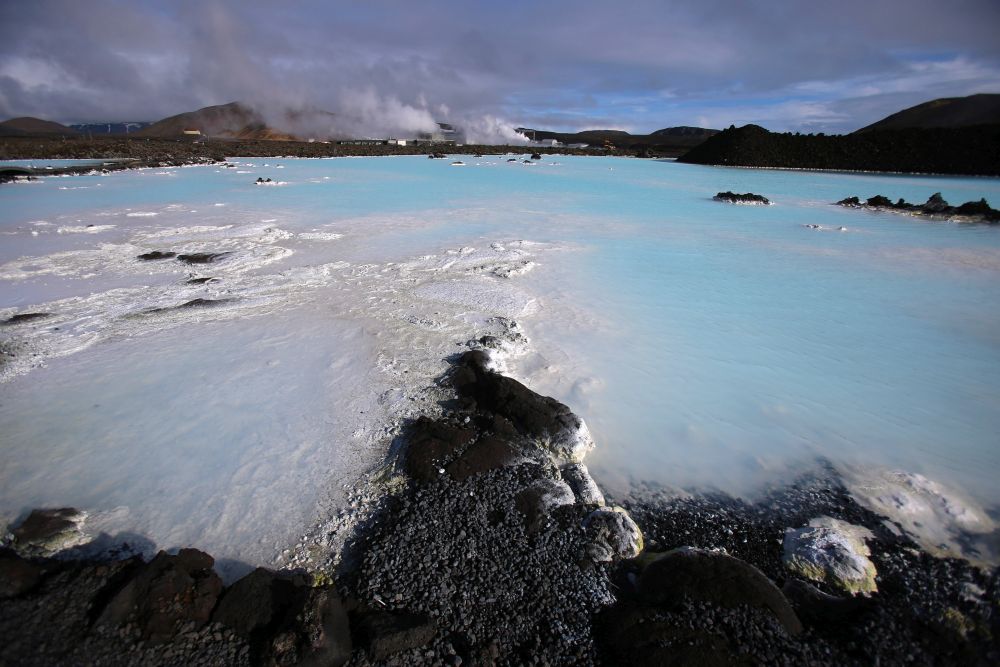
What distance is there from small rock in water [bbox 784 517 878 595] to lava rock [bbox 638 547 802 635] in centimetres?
35

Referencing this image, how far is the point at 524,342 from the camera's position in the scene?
4.79m

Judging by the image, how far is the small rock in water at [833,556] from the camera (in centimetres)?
234

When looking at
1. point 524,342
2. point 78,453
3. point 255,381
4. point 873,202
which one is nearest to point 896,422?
point 524,342

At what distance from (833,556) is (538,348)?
2.79m

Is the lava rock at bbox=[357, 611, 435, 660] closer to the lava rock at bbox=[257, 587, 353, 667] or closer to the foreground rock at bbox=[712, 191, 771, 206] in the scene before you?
the lava rock at bbox=[257, 587, 353, 667]

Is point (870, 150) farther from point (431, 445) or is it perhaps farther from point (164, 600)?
point (164, 600)

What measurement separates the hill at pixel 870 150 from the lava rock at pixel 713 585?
40880 mm

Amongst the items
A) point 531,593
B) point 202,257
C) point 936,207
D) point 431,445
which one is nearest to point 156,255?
point 202,257

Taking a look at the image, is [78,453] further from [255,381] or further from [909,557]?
[909,557]

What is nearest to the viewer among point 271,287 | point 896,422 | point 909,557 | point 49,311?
point 909,557

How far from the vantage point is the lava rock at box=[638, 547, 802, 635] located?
6.87 feet

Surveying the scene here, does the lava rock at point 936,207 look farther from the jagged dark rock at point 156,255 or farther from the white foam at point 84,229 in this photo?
the white foam at point 84,229

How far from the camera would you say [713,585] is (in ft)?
7.05

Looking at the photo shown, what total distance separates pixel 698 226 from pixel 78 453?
11.6 metres
